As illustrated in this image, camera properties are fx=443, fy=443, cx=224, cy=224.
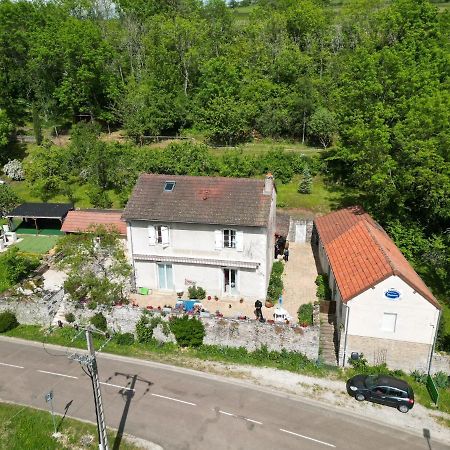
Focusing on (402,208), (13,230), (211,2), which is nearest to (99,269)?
(13,230)

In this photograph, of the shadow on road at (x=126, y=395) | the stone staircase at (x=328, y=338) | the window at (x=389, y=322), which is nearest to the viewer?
the shadow on road at (x=126, y=395)

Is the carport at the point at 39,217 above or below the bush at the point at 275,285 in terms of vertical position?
above

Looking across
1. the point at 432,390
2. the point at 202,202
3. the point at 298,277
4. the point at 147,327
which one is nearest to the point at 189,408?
the point at 147,327

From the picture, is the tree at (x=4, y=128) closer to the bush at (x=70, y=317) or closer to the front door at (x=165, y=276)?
the bush at (x=70, y=317)

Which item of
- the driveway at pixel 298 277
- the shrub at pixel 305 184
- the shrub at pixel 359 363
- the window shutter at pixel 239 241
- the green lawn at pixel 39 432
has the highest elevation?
the window shutter at pixel 239 241

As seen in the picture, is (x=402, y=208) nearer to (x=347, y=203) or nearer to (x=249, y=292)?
(x=347, y=203)

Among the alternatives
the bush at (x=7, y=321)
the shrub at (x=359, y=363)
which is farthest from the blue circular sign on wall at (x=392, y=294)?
the bush at (x=7, y=321)

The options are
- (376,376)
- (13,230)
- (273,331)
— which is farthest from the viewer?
(13,230)
